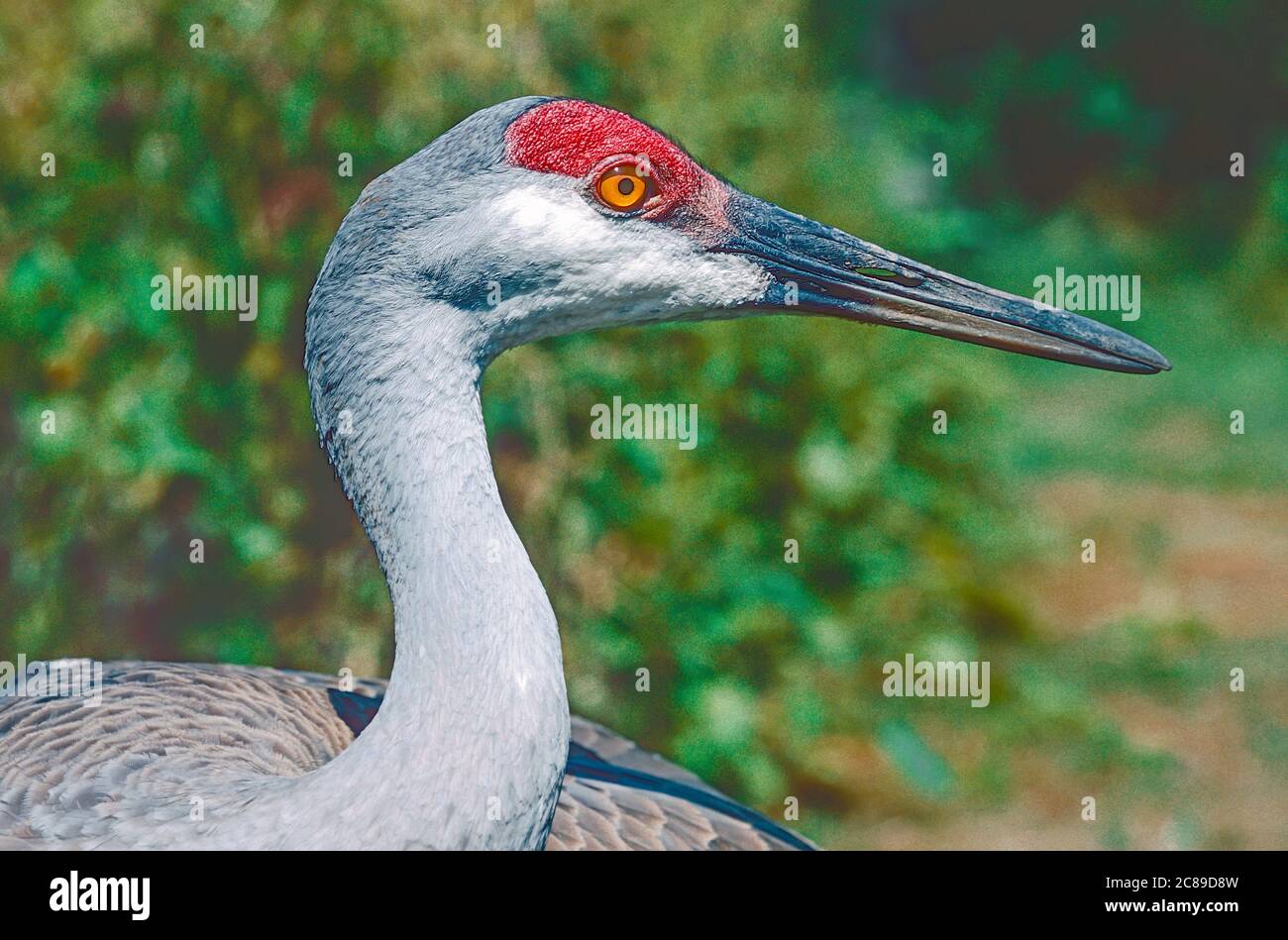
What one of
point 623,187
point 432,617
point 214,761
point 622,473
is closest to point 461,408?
point 432,617

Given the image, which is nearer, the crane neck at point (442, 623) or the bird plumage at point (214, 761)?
the crane neck at point (442, 623)

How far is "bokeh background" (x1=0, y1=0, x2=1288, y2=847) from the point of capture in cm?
350

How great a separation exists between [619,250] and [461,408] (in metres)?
0.34

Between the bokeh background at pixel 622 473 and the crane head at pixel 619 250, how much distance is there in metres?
1.32

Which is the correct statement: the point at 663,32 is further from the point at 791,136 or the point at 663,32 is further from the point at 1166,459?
the point at 1166,459

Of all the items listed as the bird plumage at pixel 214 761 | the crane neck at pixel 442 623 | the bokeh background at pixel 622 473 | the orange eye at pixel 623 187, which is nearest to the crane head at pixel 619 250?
the orange eye at pixel 623 187

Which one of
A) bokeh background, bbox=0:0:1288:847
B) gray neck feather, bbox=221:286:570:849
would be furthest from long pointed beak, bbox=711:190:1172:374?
bokeh background, bbox=0:0:1288:847

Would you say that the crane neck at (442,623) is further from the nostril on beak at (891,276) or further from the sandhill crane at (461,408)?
the nostril on beak at (891,276)

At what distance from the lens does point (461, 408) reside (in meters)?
2.20

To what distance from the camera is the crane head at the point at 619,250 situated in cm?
221

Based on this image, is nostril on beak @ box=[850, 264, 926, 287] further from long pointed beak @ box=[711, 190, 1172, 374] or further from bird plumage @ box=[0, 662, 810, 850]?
bird plumage @ box=[0, 662, 810, 850]

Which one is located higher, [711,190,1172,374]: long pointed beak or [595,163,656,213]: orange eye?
[595,163,656,213]: orange eye

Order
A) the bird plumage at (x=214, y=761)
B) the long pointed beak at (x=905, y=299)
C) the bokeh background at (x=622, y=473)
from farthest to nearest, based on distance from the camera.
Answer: the bokeh background at (x=622, y=473) → the long pointed beak at (x=905, y=299) → the bird plumage at (x=214, y=761)

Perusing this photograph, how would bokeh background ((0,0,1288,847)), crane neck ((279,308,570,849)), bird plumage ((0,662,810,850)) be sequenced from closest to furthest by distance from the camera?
1. crane neck ((279,308,570,849))
2. bird plumage ((0,662,810,850))
3. bokeh background ((0,0,1288,847))
